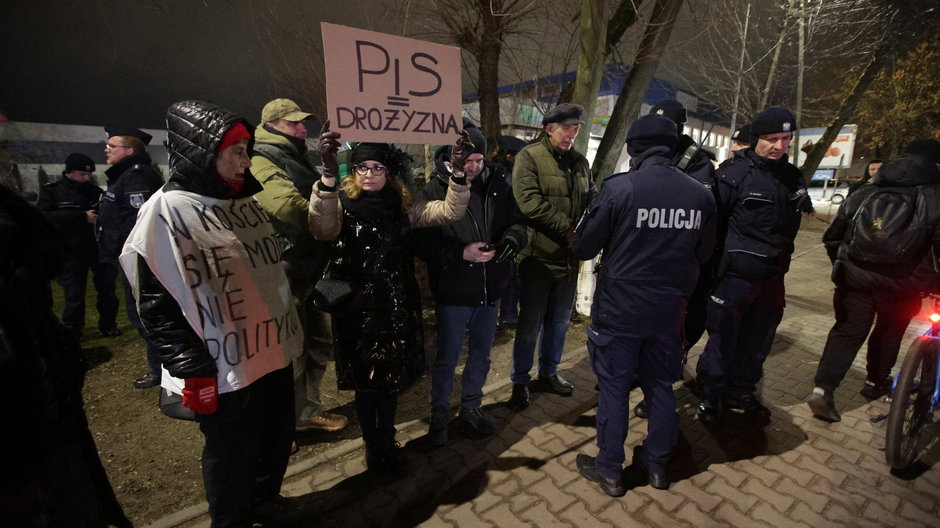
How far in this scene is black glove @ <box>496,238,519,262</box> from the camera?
10.4ft

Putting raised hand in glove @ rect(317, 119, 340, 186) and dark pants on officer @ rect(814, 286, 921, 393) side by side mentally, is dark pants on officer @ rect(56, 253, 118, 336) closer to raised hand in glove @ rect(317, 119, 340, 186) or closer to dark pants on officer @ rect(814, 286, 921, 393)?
raised hand in glove @ rect(317, 119, 340, 186)

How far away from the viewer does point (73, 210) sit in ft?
18.0

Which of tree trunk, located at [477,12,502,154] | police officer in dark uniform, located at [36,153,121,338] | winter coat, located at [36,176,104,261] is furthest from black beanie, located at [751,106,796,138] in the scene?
winter coat, located at [36,176,104,261]

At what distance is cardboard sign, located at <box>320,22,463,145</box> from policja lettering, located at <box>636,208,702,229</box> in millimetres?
1190

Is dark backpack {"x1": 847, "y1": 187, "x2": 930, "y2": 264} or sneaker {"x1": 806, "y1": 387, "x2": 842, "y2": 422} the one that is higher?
dark backpack {"x1": 847, "y1": 187, "x2": 930, "y2": 264}

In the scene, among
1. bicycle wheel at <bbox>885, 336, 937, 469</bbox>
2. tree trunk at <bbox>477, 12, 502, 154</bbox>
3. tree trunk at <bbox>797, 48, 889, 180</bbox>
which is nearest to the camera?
bicycle wheel at <bbox>885, 336, 937, 469</bbox>

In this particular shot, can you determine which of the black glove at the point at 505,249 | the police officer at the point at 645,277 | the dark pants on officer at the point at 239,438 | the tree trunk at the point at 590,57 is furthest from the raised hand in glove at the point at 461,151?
the tree trunk at the point at 590,57

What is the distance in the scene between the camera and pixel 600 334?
2.77m

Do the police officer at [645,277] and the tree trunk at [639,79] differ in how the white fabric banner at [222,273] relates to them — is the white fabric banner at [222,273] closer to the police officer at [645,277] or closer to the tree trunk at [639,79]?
the police officer at [645,277]

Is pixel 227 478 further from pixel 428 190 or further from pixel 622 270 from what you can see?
pixel 622 270

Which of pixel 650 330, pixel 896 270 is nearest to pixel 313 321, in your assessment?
pixel 650 330

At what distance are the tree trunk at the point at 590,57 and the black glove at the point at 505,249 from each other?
246 centimetres

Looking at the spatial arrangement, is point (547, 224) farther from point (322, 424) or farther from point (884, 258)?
point (884, 258)

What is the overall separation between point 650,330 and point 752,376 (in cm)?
181
